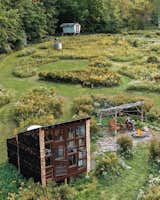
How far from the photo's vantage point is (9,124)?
84.8ft

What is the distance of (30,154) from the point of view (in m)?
19.3

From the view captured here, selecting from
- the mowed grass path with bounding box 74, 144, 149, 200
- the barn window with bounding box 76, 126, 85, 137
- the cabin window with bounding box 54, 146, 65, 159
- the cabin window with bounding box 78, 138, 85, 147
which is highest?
the barn window with bounding box 76, 126, 85, 137

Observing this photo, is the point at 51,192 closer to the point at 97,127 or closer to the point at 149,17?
the point at 97,127

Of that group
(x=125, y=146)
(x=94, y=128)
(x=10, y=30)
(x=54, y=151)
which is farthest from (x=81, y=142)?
(x=10, y=30)

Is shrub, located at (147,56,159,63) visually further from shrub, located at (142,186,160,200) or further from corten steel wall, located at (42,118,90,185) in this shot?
shrub, located at (142,186,160,200)

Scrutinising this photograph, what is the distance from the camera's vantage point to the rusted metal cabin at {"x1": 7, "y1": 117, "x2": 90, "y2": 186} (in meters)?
18.8

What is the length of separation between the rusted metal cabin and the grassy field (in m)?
1.28

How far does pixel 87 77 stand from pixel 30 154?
15780 millimetres

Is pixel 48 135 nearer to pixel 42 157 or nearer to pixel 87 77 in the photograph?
pixel 42 157

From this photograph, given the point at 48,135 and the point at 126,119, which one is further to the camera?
the point at 126,119

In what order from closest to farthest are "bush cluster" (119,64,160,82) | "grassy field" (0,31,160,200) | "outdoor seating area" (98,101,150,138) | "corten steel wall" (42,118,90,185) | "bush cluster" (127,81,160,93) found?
"corten steel wall" (42,118,90,185), "grassy field" (0,31,160,200), "outdoor seating area" (98,101,150,138), "bush cluster" (127,81,160,93), "bush cluster" (119,64,160,82)

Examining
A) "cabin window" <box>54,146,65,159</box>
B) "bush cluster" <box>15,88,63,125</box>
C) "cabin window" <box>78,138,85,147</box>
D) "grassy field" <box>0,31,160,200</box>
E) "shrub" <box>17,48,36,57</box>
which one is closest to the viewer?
"cabin window" <box>54,146,65,159</box>

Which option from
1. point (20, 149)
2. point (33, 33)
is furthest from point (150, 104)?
point (33, 33)

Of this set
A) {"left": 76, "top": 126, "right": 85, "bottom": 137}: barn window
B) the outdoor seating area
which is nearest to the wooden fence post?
{"left": 76, "top": 126, "right": 85, "bottom": 137}: barn window
